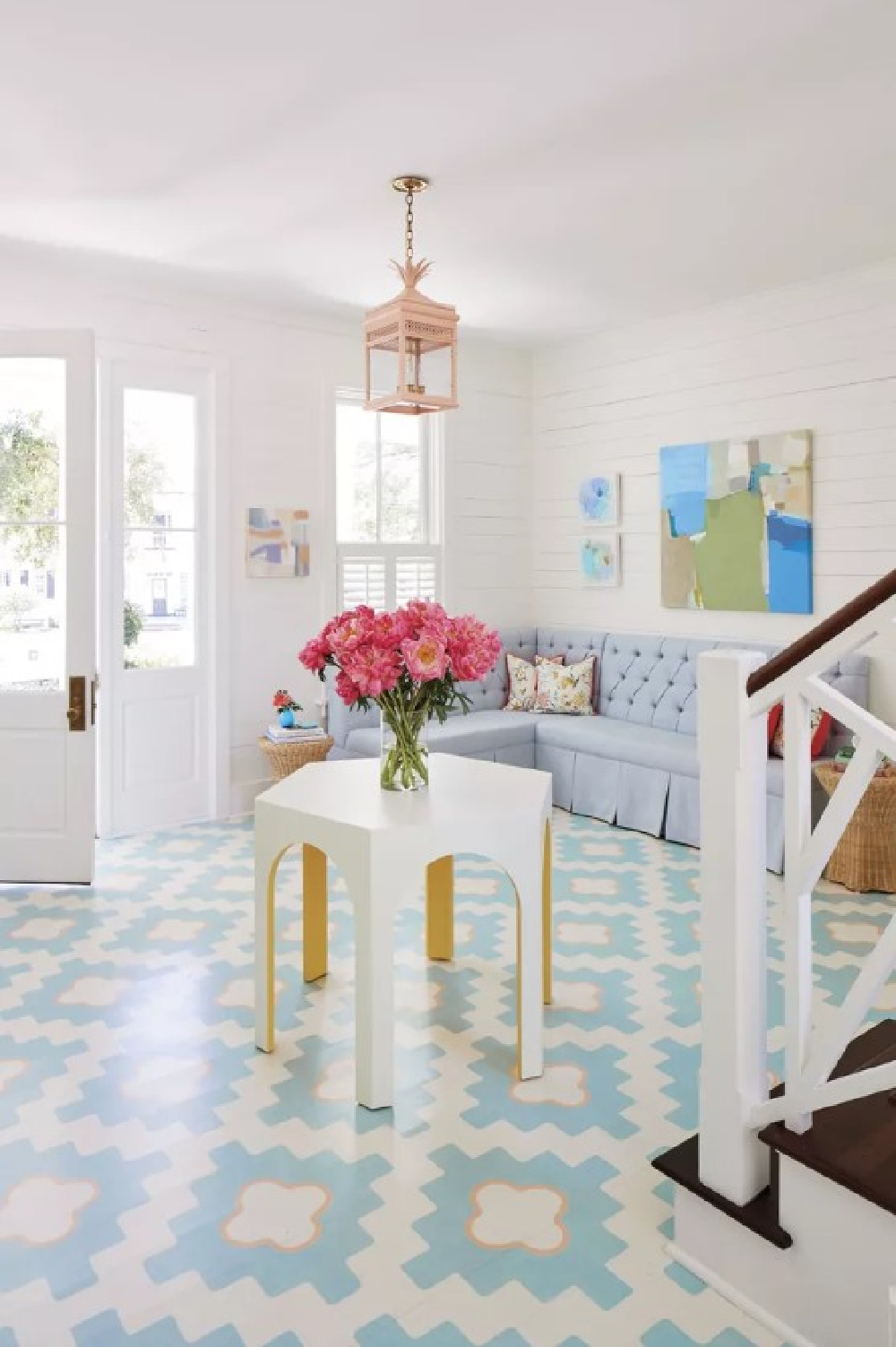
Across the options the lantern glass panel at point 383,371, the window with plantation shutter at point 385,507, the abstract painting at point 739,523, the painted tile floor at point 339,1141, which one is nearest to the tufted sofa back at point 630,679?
the abstract painting at point 739,523

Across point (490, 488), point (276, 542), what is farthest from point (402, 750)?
point (490, 488)

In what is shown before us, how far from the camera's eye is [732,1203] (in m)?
1.79

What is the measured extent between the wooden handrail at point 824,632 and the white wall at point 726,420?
130 inches

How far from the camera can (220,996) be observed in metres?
3.09

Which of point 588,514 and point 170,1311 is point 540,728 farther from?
point 170,1311

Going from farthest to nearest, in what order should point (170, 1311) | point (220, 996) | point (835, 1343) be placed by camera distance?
1. point (220, 996)
2. point (170, 1311)
3. point (835, 1343)

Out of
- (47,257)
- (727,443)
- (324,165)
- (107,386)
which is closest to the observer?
(324,165)

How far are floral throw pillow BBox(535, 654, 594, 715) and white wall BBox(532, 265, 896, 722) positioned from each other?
39cm

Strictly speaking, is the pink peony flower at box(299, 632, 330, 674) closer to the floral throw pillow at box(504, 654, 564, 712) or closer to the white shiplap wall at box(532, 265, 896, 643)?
the white shiplap wall at box(532, 265, 896, 643)

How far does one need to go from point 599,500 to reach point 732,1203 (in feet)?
15.4

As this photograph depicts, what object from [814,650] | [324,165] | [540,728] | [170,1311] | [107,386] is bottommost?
[170,1311]

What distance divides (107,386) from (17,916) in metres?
2.55

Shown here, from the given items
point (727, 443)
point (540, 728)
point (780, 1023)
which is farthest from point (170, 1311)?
point (727, 443)

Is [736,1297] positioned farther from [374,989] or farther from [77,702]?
[77,702]
